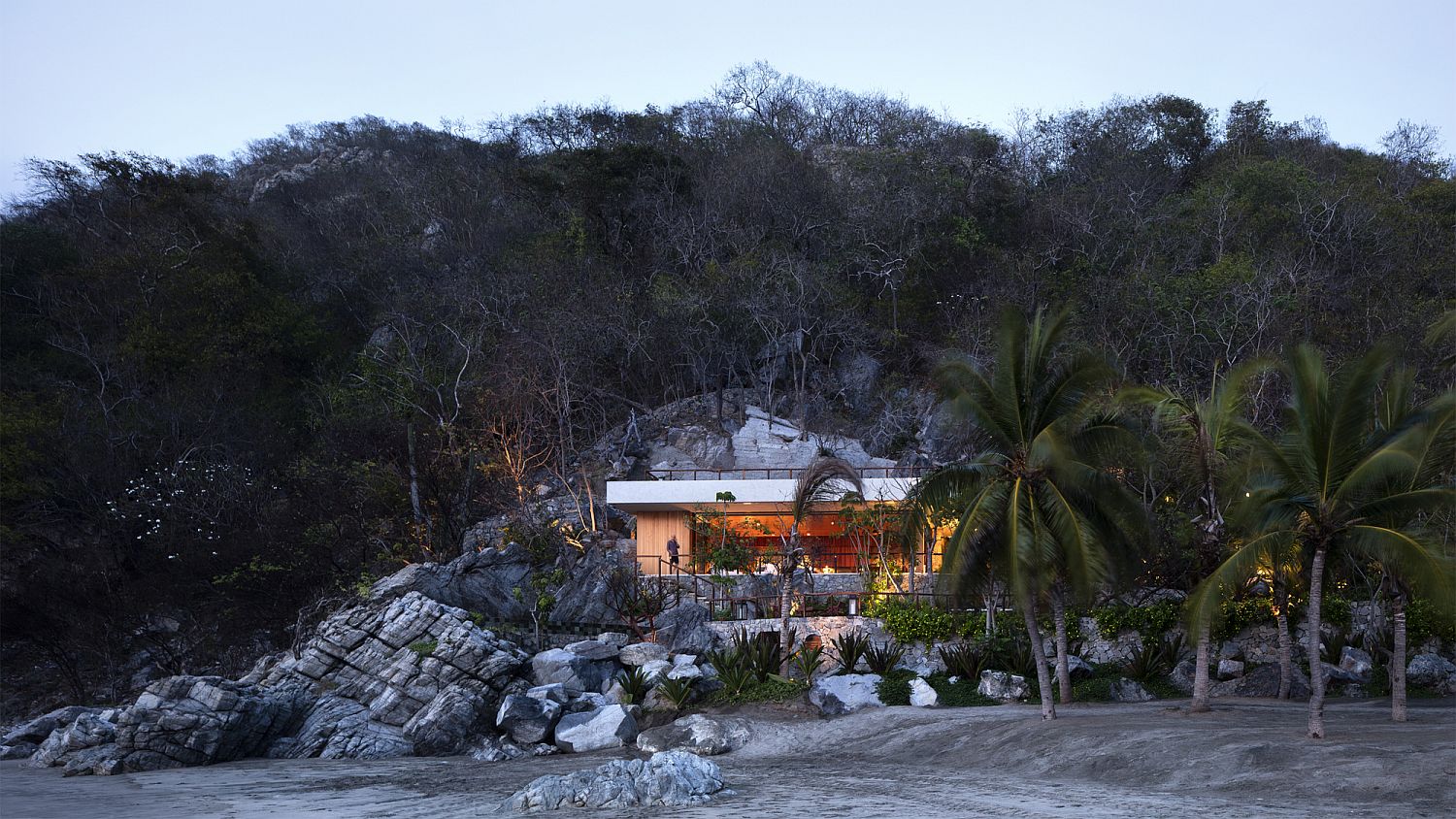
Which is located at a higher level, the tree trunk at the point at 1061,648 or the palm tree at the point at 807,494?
the palm tree at the point at 807,494

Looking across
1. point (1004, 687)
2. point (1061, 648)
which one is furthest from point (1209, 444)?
point (1004, 687)

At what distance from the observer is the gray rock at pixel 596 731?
64.1 ft

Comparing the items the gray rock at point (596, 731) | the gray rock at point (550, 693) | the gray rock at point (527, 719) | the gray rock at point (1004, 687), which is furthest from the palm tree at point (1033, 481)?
the gray rock at point (550, 693)

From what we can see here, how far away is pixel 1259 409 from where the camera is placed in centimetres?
2977

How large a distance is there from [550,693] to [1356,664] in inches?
615

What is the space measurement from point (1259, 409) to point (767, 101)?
125ft

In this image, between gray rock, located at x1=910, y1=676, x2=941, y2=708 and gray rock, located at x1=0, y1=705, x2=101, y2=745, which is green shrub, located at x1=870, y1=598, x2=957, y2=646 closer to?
gray rock, located at x1=910, y1=676, x2=941, y2=708

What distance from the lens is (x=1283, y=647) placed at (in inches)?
741

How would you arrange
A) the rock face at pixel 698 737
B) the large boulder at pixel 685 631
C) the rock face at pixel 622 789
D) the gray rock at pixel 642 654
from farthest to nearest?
the large boulder at pixel 685 631
the gray rock at pixel 642 654
the rock face at pixel 698 737
the rock face at pixel 622 789

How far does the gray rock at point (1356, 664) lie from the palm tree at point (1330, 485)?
783cm

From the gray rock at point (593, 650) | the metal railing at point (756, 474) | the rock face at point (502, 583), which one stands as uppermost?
the metal railing at point (756, 474)

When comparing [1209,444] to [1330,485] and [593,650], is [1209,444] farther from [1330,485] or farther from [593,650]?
[593,650]

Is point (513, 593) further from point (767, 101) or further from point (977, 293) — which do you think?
point (767, 101)

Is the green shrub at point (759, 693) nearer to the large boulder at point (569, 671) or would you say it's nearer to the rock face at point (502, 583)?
the large boulder at point (569, 671)
